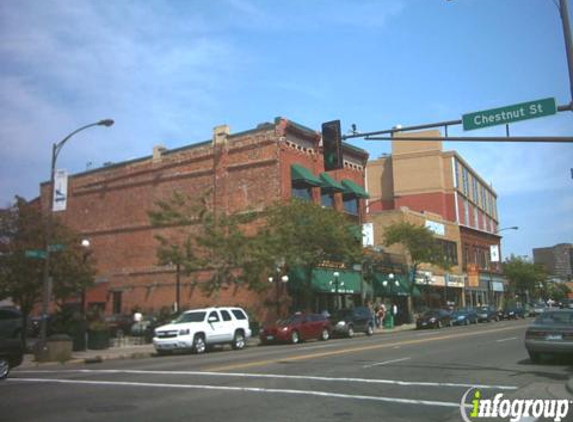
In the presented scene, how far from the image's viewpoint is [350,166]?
50.6 metres

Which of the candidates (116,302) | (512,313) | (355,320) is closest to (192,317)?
(355,320)

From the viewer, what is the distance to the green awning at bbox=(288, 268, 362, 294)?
40.0 metres

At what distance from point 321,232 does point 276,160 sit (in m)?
7.84

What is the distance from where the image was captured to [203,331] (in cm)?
2603

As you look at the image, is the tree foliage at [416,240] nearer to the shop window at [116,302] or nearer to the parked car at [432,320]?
the parked car at [432,320]

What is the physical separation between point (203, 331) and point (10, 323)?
1079 cm

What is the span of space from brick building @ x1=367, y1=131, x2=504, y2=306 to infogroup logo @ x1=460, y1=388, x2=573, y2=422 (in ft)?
200

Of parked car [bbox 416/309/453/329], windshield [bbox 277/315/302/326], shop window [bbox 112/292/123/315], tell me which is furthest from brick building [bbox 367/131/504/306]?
windshield [bbox 277/315/302/326]

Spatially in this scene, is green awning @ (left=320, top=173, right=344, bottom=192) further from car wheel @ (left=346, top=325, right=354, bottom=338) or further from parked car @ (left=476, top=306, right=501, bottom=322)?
parked car @ (left=476, top=306, right=501, bottom=322)

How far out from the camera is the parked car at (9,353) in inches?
615

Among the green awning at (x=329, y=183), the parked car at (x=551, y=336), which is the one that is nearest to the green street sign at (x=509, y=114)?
the parked car at (x=551, y=336)

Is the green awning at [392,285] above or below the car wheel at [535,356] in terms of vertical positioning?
above

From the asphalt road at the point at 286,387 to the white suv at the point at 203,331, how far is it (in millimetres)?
5926

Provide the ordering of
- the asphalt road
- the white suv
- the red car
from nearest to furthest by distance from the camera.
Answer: the asphalt road, the white suv, the red car
